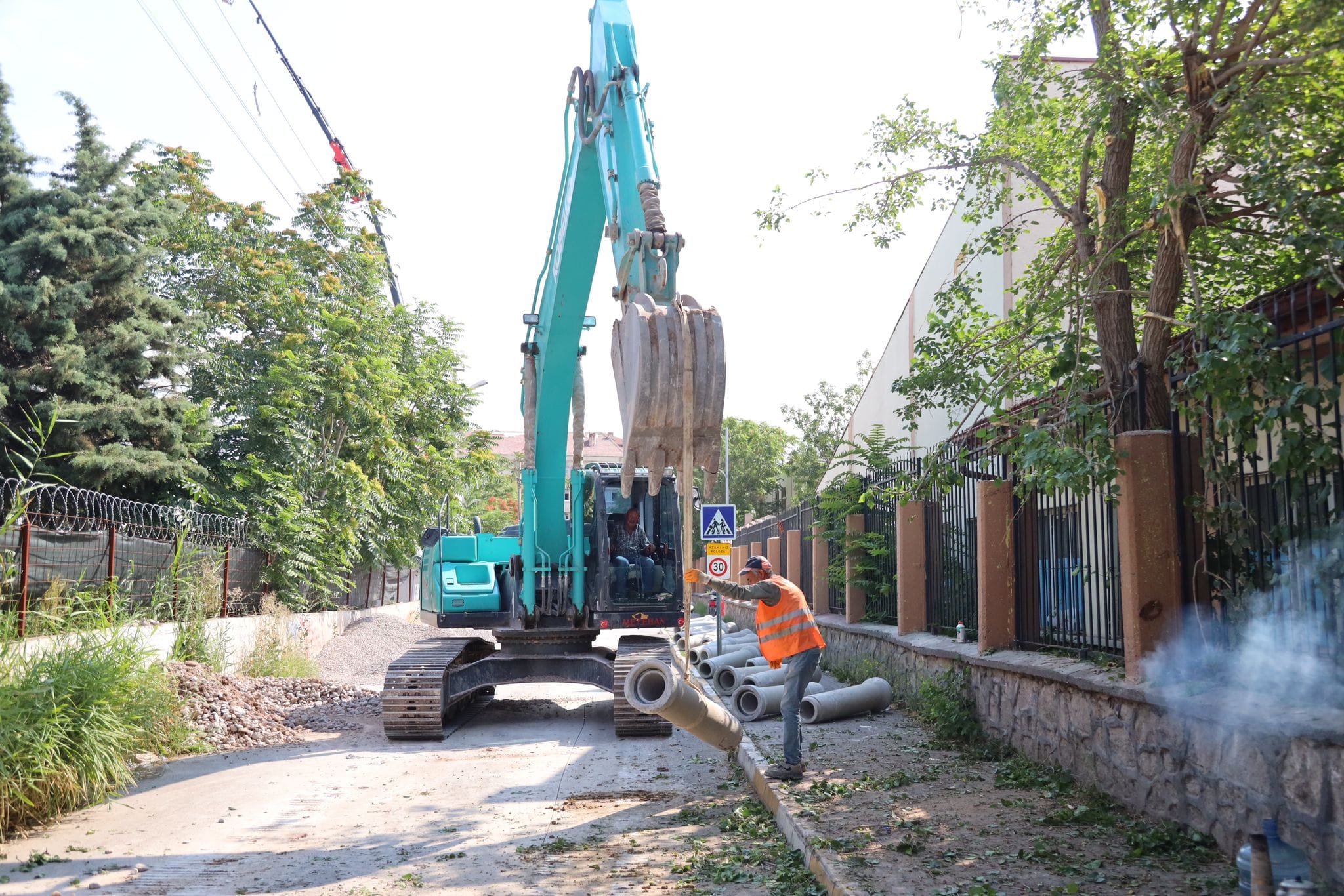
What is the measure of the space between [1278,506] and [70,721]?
26.3 ft

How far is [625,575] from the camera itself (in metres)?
11.8

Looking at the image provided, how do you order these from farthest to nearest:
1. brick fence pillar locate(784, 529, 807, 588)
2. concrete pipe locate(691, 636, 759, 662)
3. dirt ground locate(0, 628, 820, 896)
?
brick fence pillar locate(784, 529, 807, 588)
concrete pipe locate(691, 636, 759, 662)
dirt ground locate(0, 628, 820, 896)

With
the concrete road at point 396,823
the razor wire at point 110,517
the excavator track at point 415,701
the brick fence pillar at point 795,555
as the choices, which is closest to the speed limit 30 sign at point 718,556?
the concrete road at point 396,823

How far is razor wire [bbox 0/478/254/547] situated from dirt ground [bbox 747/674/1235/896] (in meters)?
6.50

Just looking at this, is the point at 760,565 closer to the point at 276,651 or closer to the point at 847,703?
the point at 847,703

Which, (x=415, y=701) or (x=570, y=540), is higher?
(x=570, y=540)

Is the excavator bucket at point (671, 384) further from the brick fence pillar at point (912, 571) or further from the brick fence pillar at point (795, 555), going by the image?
the brick fence pillar at point (795, 555)

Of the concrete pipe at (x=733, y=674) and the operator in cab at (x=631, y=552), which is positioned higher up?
the operator in cab at (x=631, y=552)

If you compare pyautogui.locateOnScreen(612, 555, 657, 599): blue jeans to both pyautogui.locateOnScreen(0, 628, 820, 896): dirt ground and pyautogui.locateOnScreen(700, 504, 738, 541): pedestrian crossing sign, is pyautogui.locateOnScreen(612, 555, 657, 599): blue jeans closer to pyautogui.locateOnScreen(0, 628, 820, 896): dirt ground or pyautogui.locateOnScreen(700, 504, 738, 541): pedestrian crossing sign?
pyautogui.locateOnScreen(0, 628, 820, 896): dirt ground

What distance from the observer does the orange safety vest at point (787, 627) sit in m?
8.43

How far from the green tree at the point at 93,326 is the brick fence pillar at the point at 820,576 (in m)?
11.4

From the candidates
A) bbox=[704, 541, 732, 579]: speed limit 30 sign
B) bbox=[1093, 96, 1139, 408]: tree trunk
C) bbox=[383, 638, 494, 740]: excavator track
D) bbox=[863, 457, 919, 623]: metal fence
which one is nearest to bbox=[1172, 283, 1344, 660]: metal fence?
bbox=[1093, 96, 1139, 408]: tree trunk

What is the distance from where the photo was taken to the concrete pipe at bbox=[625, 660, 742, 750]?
20.3 feet

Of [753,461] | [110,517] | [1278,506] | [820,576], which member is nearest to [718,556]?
[820,576]
